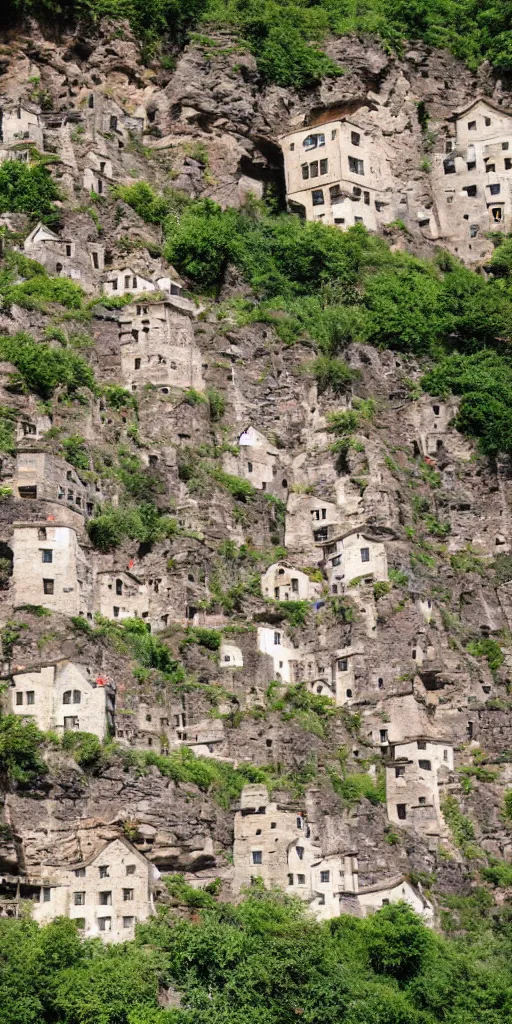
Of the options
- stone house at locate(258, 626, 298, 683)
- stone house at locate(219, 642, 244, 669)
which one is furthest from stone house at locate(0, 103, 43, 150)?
stone house at locate(219, 642, 244, 669)

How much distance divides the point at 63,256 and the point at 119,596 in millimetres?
24218

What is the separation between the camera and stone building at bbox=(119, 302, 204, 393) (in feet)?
389

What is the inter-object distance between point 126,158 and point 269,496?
25.2 m

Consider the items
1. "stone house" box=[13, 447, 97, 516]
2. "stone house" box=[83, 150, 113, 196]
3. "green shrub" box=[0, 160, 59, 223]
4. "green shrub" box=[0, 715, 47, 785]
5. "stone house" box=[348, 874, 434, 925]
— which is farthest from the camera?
"stone house" box=[83, 150, 113, 196]

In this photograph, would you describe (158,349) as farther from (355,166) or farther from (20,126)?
(355,166)

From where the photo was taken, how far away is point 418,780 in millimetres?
105188

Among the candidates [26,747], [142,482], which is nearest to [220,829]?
[26,747]

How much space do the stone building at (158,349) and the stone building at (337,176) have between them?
60.1 ft

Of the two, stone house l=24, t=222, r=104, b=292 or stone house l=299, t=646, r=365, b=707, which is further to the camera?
stone house l=24, t=222, r=104, b=292

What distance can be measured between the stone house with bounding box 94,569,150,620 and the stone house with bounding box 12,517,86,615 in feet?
8.70

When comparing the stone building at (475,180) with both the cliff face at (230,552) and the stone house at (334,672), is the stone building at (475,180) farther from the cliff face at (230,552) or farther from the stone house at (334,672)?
the stone house at (334,672)

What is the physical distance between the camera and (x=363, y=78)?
142000 millimetres

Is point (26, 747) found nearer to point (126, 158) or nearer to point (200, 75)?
point (126, 158)

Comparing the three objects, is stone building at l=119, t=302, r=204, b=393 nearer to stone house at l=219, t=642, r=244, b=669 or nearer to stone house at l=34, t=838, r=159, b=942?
stone house at l=219, t=642, r=244, b=669
